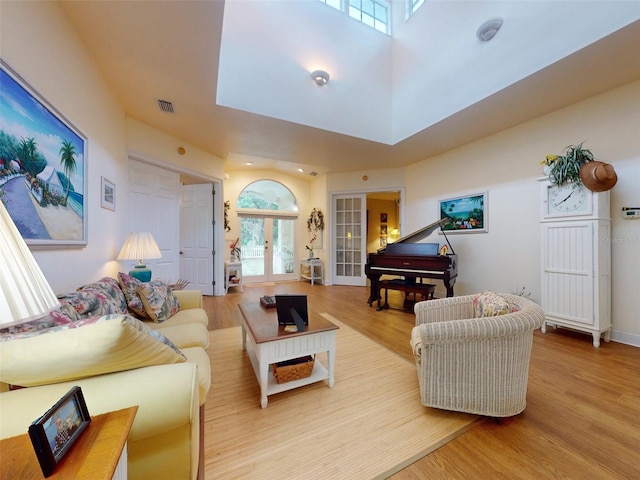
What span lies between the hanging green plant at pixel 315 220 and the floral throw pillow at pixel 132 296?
14.9ft

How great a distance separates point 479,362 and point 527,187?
3.03 m

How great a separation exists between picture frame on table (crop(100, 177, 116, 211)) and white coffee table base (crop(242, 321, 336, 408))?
214 cm

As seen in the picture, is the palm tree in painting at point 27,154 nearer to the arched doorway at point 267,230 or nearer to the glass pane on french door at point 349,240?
the arched doorway at point 267,230

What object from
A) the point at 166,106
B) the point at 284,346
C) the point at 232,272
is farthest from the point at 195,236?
the point at 284,346

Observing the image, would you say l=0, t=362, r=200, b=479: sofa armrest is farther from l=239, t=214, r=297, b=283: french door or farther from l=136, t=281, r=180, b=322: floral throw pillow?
l=239, t=214, r=297, b=283: french door

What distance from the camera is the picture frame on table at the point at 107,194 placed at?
2401mm

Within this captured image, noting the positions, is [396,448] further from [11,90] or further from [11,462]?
[11,90]

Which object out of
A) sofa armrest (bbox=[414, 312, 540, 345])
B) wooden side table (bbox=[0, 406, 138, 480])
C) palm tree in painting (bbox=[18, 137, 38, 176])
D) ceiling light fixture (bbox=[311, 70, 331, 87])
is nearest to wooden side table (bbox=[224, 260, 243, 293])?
ceiling light fixture (bbox=[311, 70, 331, 87])

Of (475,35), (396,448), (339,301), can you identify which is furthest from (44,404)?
(475,35)

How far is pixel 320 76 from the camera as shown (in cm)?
346

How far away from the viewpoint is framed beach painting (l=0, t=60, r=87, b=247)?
124 centimetres

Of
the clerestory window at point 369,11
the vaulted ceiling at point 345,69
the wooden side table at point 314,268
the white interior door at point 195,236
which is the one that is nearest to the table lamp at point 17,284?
the vaulted ceiling at point 345,69

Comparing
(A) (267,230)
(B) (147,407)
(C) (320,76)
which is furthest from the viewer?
(A) (267,230)

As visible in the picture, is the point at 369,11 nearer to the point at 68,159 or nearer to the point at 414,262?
the point at 414,262
